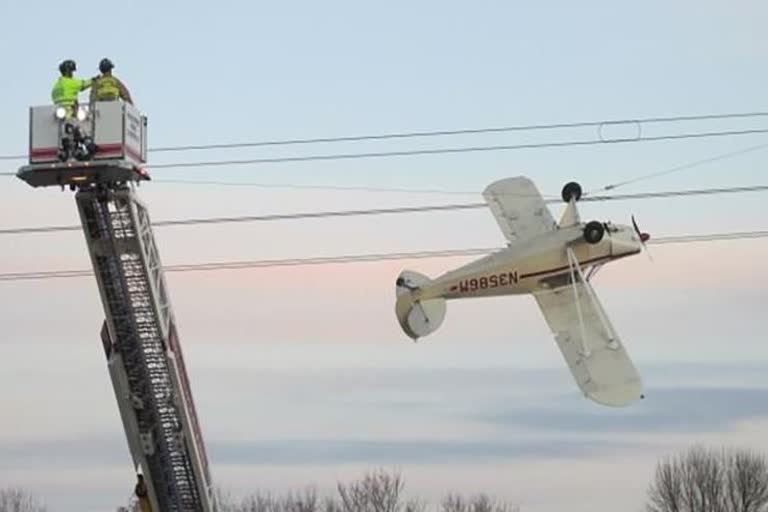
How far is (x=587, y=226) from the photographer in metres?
31.1

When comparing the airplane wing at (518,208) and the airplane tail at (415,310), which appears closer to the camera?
the airplane tail at (415,310)

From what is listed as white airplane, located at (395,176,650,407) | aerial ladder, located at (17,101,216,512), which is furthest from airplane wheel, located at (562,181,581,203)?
aerial ladder, located at (17,101,216,512)

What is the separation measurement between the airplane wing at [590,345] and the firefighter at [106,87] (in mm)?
9472

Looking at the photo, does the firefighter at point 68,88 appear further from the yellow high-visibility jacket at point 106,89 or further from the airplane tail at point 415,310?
the airplane tail at point 415,310

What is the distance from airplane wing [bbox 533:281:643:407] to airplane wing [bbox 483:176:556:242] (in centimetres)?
183

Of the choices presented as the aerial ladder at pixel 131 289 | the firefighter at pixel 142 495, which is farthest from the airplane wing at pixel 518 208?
the firefighter at pixel 142 495

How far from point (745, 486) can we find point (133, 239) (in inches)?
3103

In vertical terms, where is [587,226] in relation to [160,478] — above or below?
above

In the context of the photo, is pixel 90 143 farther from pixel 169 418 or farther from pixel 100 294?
pixel 169 418

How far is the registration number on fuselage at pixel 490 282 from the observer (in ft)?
103

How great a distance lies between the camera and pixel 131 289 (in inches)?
1318

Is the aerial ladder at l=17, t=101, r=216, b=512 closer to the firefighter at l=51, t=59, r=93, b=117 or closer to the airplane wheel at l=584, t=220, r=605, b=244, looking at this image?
the firefighter at l=51, t=59, r=93, b=117

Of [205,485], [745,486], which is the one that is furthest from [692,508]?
[205,485]

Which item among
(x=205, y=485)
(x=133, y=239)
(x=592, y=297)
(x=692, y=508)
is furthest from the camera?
(x=692, y=508)
